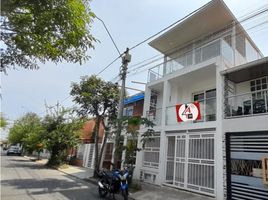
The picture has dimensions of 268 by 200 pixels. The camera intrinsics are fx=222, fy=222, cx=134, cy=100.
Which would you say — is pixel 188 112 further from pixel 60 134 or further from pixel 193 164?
pixel 60 134

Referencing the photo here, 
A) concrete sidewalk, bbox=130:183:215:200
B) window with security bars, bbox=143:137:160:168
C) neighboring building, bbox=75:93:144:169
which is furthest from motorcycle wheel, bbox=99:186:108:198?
neighboring building, bbox=75:93:144:169

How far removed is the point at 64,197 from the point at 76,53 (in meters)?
6.45

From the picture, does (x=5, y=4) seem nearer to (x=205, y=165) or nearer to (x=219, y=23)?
(x=205, y=165)

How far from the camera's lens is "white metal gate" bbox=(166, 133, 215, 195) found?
9562mm

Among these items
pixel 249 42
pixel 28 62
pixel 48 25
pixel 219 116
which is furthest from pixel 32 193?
pixel 249 42

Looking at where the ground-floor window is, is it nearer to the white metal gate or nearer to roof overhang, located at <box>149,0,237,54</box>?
the white metal gate

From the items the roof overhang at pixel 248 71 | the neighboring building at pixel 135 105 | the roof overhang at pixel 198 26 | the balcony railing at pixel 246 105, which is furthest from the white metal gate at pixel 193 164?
the roof overhang at pixel 198 26

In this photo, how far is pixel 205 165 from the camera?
31.9ft

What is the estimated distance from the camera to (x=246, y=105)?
996cm

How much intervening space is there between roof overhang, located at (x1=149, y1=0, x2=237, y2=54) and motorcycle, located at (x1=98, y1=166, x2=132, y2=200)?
8.73m

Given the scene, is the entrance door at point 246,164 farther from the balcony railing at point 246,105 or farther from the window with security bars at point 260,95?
the window with security bars at point 260,95

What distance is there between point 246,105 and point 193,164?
3.58 metres

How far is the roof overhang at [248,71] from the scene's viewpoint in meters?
8.95

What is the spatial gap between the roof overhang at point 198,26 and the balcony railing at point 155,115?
435cm
